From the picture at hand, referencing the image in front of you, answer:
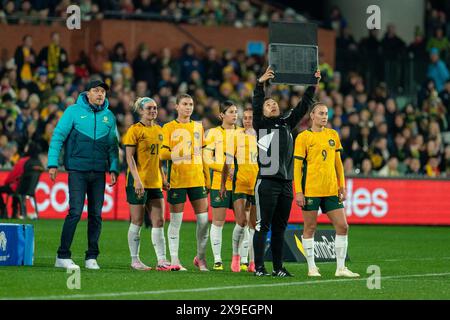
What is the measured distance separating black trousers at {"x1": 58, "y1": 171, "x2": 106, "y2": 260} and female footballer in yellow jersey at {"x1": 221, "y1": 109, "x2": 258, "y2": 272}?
5.26 feet

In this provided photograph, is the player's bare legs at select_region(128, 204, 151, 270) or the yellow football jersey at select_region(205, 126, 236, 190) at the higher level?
the yellow football jersey at select_region(205, 126, 236, 190)

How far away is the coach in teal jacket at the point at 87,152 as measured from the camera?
1498 cm

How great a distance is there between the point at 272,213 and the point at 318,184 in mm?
695

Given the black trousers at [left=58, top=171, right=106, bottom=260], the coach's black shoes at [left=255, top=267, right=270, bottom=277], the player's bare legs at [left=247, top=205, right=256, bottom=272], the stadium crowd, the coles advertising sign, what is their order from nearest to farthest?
the coach's black shoes at [left=255, top=267, right=270, bottom=277] → the black trousers at [left=58, top=171, right=106, bottom=260] → the player's bare legs at [left=247, top=205, right=256, bottom=272] → the coles advertising sign → the stadium crowd

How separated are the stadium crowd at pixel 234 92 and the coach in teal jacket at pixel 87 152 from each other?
1220cm

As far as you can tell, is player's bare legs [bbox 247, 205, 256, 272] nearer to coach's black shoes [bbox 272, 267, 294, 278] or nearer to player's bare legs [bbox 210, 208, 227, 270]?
player's bare legs [bbox 210, 208, 227, 270]

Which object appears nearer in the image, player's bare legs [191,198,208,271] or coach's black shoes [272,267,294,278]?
coach's black shoes [272,267,294,278]

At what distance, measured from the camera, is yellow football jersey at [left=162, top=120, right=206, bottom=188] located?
15508 millimetres

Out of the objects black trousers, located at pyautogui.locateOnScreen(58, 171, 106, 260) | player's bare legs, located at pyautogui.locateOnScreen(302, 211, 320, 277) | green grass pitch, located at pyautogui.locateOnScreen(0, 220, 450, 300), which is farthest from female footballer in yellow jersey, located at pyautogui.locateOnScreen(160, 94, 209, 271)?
player's bare legs, located at pyautogui.locateOnScreen(302, 211, 320, 277)

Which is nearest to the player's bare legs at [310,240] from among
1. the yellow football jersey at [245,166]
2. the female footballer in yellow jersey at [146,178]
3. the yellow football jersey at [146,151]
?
the yellow football jersey at [245,166]

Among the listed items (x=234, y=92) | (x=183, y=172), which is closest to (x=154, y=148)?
(x=183, y=172)

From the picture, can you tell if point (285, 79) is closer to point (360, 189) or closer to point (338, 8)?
point (360, 189)

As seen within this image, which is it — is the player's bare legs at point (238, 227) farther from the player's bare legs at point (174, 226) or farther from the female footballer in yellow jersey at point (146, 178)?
the female footballer in yellow jersey at point (146, 178)
